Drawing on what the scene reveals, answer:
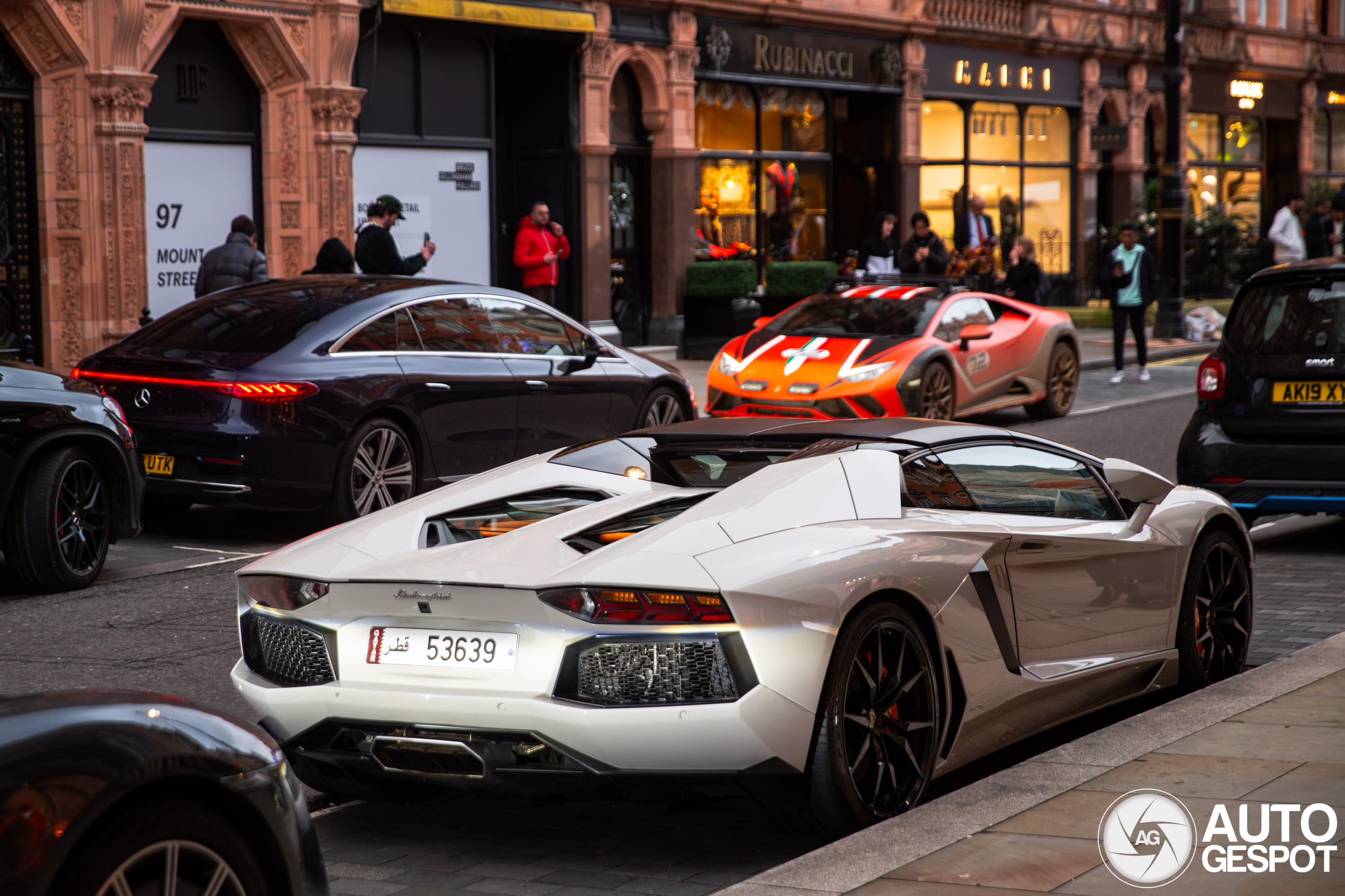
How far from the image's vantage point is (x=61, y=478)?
8.55 meters

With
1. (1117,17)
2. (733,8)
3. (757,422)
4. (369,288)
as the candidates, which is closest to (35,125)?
(369,288)

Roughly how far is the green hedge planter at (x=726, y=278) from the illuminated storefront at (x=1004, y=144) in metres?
6.53

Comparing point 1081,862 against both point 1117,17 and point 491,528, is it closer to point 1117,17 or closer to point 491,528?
point 491,528

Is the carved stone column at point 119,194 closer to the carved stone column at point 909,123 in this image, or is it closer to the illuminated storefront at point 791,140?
the illuminated storefront at point 791,140

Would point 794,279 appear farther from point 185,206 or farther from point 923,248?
point 185,206

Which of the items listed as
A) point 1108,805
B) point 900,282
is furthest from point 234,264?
point 1108,805

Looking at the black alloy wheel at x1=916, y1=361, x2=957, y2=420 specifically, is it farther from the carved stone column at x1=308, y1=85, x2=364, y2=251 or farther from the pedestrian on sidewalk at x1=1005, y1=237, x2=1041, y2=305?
the carved stone column at x1=308, y1=85, x2=364, y2=251

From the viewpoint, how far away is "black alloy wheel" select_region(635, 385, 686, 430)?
12.3 metres

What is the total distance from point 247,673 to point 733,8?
819 inches

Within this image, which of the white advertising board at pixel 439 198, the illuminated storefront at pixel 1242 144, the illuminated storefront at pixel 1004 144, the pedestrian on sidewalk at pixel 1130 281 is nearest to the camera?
the white advertising board at pixel 439 198

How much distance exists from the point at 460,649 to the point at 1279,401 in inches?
256

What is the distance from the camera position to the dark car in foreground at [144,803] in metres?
2.88

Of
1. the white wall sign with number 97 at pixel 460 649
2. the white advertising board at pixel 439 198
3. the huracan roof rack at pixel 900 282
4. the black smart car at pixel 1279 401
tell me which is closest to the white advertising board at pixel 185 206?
the white advertising board at pixel 439 198

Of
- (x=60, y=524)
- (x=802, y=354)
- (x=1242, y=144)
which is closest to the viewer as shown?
(x=60, y=524)
